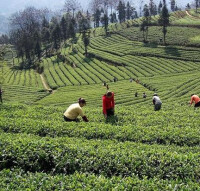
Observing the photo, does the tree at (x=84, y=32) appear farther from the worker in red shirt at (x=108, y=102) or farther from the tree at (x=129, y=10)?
the worker in red shirt at (x=108, y=102)

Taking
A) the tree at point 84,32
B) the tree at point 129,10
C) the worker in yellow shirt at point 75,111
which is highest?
the tree at point 129,10

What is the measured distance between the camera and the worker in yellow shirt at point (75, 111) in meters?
14.3

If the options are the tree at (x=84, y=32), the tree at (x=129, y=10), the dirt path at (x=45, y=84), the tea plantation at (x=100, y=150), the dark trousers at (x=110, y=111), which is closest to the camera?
the tea plantation at (x=100, y=150)

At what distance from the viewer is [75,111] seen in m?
14.8

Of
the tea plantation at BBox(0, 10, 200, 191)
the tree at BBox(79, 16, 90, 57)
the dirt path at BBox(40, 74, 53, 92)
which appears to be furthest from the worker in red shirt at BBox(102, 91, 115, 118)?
the tree at BBox(79, 16, 90, 57)

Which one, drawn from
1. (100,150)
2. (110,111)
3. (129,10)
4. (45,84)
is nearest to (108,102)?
(110,111)

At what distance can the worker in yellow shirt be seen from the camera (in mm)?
14313

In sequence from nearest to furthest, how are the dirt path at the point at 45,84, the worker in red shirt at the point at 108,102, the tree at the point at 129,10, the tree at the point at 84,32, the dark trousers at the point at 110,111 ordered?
the worker in red shirt at the point at 108,102, the dark trousers at the point at 110,111, the dirt path at the point at 45,84, the tree at the point at 84,32, the tree at the point at 129,10

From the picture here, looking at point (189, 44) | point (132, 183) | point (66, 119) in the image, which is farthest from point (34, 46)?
point (132, 183)

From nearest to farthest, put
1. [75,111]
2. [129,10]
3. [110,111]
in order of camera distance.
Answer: [75,111], [110,111], [129,10]

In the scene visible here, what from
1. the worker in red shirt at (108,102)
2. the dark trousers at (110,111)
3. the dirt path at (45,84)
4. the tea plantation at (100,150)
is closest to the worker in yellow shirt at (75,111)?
the tea plantation at (100,150)

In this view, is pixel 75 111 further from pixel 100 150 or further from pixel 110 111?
pixel 100 150

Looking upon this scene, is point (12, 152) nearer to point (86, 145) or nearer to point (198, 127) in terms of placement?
point (86, 145)

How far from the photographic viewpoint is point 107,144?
1124 centimetres
